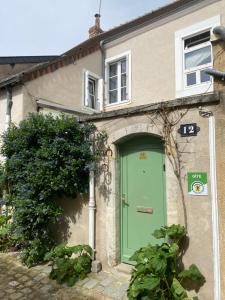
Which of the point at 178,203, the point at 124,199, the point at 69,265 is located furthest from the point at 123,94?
the point at 69,265

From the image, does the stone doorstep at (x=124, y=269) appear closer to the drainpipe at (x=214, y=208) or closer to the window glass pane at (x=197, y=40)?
the drainpipe at (x=214, y=208)

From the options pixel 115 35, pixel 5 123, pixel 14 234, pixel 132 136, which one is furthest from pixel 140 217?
pixel 115 35

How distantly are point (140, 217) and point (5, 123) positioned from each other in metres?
4.43

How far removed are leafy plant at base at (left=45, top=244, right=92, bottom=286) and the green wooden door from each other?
2.34ft

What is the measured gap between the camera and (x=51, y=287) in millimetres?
4578

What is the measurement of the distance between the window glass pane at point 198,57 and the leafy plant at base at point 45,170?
4.60 meters

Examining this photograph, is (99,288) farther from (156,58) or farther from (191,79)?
(156,58)

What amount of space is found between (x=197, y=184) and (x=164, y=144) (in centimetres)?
87

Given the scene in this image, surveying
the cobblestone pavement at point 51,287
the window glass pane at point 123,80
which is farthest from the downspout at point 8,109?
the window glass pane at point 123,80

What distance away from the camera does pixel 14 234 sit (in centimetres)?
576

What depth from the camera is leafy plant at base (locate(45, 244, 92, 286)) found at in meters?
4.78

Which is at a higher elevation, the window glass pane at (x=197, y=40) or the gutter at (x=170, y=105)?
the window glass pane at (x=197, y=40)

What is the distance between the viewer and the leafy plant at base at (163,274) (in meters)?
3.63

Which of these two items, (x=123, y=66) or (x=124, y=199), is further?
(x=123, y=66)
